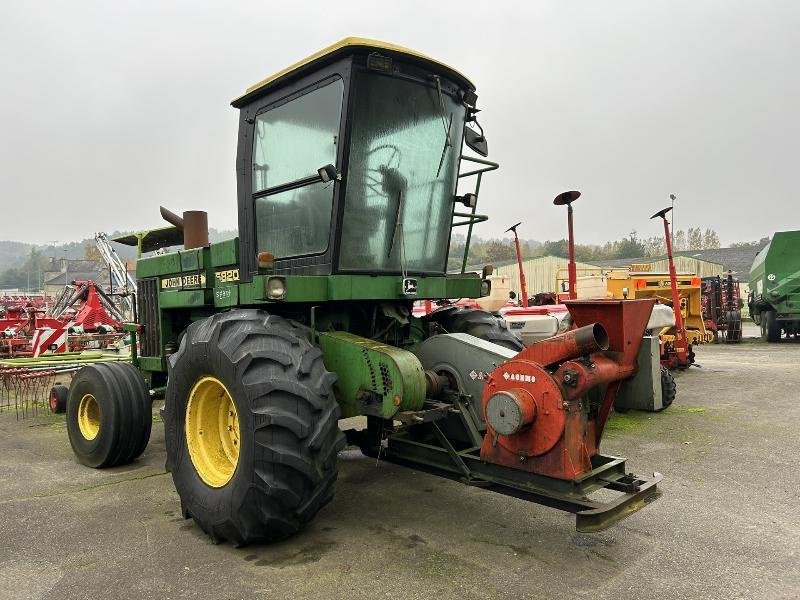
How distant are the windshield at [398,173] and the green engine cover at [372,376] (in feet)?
1.98

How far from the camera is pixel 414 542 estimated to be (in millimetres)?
3674

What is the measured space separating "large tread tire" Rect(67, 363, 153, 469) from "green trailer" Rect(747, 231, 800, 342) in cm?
1787

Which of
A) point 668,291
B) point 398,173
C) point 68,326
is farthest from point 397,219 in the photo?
point 68,326

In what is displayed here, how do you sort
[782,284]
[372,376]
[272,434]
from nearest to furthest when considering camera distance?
1. [272,434]
2. [372,376]
3. [782,284]

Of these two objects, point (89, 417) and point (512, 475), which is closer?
point (512, 475)

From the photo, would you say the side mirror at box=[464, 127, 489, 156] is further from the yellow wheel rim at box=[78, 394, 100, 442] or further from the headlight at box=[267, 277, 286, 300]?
the yellow wheel rim at box=[78, 394, 100, 442]

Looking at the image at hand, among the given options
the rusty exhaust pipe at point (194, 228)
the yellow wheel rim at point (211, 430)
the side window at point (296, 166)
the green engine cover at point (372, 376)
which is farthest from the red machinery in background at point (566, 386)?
the rusty exhaust pipe at point (194, 228)

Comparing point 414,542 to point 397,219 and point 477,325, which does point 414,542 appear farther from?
point 397,219

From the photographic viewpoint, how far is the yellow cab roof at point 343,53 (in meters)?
→ 3.80

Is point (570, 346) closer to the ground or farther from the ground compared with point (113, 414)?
farther from the ground

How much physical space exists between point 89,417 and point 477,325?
3.83 m

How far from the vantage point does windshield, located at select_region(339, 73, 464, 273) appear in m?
4.06

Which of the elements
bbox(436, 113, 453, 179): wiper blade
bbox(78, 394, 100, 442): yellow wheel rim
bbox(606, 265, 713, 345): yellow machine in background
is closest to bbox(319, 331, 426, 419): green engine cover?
bbox(436, 113, 453, 179): wiper blade

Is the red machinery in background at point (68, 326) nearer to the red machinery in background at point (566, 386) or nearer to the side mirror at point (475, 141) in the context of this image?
the side mirror at point (475, 141)
